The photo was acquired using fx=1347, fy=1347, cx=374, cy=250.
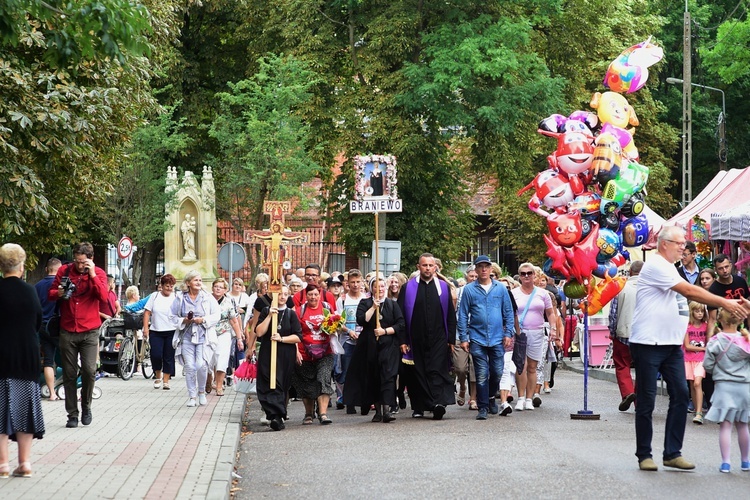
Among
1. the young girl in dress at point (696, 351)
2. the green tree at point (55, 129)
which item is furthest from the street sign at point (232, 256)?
the young girl in dress at point (696, 351)

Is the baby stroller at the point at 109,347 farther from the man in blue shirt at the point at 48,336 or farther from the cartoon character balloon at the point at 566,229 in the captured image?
the cartoon character balloon at the point at 566,229

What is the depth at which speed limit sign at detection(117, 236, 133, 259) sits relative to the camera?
1277 inches

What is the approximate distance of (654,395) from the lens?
10727 mm

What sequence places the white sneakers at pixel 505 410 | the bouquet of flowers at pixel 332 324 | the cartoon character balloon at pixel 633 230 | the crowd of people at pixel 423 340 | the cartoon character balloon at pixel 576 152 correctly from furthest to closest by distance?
A: the cartoon character balloon at pixel 633 230, the cartoon character balloon at pixel 576 152, the white sneakers at pixel 505 410, the bouquet of flowers at pixel 332 324, the crowd of people at pixel 423 340

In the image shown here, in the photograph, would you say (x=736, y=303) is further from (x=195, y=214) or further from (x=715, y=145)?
(x=715, y=145)

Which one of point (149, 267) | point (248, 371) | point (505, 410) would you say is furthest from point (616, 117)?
point (149, 267)

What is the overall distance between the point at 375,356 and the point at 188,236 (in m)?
22.1

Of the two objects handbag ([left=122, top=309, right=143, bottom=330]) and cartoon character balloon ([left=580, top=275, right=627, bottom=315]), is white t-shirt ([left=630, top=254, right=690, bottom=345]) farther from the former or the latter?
handbag ([left=122, top=309, right=143, bottom=330])

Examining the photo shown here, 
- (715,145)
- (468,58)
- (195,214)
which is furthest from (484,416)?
(715,145)

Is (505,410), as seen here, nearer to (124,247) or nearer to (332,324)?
(332,324)

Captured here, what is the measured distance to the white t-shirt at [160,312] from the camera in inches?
832

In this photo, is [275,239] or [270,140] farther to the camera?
[270,140]

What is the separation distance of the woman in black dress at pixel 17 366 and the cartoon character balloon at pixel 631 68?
35.1 feet

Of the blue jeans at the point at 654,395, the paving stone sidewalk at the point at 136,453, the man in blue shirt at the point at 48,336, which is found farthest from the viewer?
the man in blue shirt at the point at 48,336
